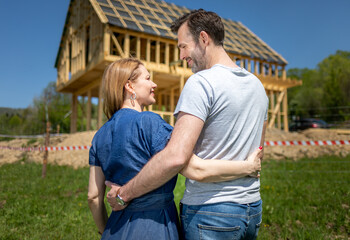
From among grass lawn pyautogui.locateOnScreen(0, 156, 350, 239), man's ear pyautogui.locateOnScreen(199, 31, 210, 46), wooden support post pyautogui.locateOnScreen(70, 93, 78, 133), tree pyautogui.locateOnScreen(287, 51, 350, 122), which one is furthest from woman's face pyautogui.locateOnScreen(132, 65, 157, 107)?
tree pyautogui.locateOnScreen(287, 51, 350, 122)

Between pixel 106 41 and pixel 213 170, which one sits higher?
pixel 106 41


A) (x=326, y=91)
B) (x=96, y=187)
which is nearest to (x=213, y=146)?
(x=96, y=187)

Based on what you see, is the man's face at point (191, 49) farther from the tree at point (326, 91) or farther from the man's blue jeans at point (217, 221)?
the tree at point (326, 91)

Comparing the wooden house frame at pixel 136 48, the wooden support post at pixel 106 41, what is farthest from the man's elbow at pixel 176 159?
the wooden support post at pixel 106 41

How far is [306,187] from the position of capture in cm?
727

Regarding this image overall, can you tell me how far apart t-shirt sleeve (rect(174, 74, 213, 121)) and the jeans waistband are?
492 millimetres

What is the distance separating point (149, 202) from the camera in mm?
1598

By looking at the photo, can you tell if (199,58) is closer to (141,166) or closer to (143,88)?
(143,88)

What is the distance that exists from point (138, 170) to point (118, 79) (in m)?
0.62

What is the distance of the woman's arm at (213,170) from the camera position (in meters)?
1.47

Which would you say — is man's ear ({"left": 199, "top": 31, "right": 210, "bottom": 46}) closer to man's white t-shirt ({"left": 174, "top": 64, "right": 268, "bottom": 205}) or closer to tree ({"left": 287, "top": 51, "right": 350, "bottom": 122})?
man's white t-shirt ({"left": 174, "top": 64, "right": 268, "bottom": 205})

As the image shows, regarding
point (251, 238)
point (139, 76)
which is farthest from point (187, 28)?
point (251, 238)

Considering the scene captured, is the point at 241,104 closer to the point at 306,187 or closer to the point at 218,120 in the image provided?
the point at 218,120

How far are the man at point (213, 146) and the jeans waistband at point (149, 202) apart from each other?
0.07 meters
